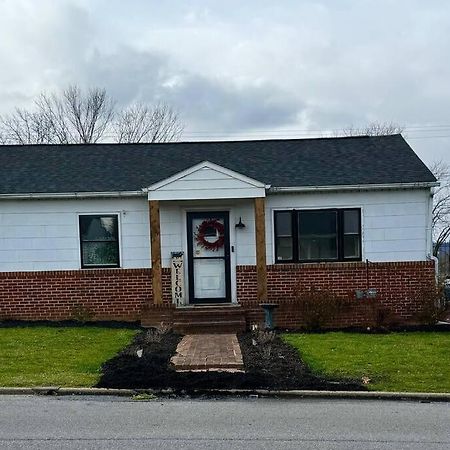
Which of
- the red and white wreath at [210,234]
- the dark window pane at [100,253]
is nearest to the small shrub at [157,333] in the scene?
the dark window pane at [100,253]

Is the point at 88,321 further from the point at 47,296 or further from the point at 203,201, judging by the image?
the point at 203,201

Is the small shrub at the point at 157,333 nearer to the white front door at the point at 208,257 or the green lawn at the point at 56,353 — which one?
the green lawn at the point at 56,353

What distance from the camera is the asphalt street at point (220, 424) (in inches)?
223

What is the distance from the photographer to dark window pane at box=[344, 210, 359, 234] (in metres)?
14.2

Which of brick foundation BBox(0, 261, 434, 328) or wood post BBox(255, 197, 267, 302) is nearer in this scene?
wood post BBox(255, 197, 267, 302)

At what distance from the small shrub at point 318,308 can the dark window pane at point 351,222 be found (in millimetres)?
1826

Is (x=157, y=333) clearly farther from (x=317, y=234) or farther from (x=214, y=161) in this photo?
(x=214, y=161)

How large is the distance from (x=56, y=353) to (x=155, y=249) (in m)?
4.05

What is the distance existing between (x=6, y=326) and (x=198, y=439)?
916cm

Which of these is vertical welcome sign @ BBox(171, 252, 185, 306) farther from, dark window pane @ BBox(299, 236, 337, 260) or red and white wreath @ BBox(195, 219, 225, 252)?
dark window pane @ BBox(299, 236, 337, 260)

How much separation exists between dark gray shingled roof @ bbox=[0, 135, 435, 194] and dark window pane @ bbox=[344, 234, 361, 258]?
1.37 metres

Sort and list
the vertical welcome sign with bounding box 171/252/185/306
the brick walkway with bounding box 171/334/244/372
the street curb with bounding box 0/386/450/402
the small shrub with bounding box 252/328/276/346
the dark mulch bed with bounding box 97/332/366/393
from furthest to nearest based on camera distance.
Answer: the vertical welcome sign with bounding box 171/252/185/306, the small shrub with bounding box 252/328/276/346, the brick walkway with bounding box 171/334/244/372, the dark mulch bed with bounding box 97/332/366/393, the street curb with bounding box 0/386/450/402

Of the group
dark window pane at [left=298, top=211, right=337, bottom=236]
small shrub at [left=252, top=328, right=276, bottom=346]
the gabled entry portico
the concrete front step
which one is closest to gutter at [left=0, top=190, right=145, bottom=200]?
the gabled entry portico

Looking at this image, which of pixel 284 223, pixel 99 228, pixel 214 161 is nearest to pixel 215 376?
pixel 284 223
